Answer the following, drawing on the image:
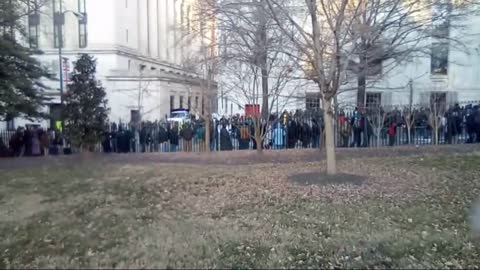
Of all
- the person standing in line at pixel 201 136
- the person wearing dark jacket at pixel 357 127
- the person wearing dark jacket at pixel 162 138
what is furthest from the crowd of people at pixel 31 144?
the person wearing dark jacket at pixel 357 127

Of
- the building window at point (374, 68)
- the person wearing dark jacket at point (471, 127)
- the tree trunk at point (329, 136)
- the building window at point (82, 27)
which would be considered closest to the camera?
the tree trunk at point (329, 136)

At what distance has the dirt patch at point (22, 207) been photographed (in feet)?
26.1

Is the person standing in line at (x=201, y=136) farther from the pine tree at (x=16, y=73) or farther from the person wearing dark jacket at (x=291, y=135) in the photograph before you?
the pine tree at (x=16, y=73)

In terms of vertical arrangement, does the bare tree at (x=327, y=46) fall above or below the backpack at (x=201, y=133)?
above

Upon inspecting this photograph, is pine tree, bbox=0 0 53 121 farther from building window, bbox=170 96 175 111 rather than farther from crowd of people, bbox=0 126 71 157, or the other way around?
building window, bbox=170 96 175 111

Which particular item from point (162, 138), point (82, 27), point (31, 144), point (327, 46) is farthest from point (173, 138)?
point (82, 27)

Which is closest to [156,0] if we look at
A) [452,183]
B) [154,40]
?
[154,40]

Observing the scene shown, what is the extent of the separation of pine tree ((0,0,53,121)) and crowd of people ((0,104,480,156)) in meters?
1.93

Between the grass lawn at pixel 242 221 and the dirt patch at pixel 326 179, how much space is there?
0.23 metres

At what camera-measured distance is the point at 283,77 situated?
16.4 meters

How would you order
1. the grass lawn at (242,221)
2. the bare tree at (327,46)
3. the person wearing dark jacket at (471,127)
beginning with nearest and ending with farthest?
the grass lawn at (242,221), the bare tree at (327,46), the person wearing dark jacket at (471,127)

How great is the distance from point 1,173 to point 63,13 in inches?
1308

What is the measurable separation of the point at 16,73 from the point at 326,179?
14.0 meters

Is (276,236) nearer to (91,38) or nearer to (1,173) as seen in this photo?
(1,173)
